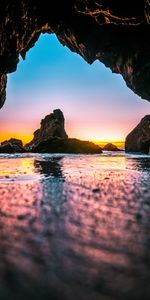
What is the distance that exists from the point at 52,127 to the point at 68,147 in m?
39.7

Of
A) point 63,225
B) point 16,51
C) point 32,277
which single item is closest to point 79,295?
point 32,277

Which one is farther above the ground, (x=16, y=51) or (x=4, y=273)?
(x=16, y=51)

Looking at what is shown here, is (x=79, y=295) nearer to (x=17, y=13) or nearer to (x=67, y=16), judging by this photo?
(x=17, y=13)

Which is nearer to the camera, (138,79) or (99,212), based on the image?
(99,212)

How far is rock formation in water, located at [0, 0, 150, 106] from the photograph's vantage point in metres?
15.6

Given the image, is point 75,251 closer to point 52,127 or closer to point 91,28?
point 91,28

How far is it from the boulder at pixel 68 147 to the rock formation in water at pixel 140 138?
1702cm

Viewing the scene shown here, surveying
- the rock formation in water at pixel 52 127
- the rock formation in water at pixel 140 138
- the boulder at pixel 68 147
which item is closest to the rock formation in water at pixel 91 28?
the boulder at pixel 68 147

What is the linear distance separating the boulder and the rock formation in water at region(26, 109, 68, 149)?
33027 millimetres

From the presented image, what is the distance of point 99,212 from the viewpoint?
2689 millimetres

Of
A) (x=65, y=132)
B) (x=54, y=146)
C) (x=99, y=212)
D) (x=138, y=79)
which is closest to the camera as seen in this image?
(x=99, y=212)

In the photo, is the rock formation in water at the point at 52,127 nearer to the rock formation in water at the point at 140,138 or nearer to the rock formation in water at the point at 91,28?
the rock formation in water at the point at 140,138

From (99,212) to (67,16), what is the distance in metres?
19.2

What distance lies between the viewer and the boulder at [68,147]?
38.7m
